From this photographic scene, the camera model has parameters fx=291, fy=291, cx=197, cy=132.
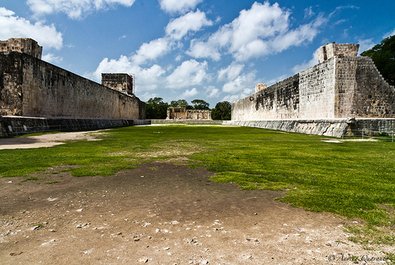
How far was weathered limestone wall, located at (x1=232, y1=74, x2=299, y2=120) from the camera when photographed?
49.6ft

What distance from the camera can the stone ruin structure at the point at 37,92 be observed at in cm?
1081

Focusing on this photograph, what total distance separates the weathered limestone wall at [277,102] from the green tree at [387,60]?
1442 cm

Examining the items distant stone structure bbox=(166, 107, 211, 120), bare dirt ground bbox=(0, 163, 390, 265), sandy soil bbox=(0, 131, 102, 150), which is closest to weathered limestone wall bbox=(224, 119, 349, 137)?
sandy soil bbox=(0, 131, 102, 150)

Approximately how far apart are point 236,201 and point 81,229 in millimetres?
1210

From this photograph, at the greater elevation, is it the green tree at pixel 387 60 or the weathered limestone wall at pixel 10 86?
the green tree at pixel 387 60

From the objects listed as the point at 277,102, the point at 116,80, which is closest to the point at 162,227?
the point at 277,102

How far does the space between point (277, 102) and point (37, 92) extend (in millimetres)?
13092

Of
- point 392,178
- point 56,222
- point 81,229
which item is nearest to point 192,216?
point 81,229

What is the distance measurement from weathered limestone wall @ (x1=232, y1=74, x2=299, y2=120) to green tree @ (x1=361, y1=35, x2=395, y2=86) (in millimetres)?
14423

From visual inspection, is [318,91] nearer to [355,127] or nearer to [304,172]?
[355,127]

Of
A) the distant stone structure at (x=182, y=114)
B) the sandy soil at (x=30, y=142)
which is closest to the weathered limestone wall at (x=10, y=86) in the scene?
the sandy soil at (x=30, y=142)

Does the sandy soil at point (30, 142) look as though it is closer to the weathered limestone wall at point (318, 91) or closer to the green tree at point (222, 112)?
the weathered limestone wall at point (318, 91)

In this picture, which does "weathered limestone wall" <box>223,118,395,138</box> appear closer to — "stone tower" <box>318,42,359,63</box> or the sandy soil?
"stone tower" <box>318,42,359,63</box>

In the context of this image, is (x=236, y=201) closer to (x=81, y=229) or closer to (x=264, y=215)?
(x=264, y=215)
